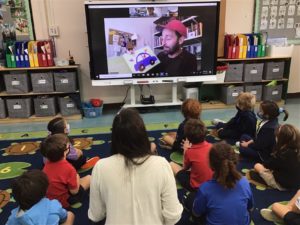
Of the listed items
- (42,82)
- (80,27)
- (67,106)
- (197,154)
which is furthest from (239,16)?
(197,154)

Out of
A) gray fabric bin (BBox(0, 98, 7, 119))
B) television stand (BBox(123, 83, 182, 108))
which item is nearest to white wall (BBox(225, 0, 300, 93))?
television stand (BBox(123, 83, 182, 108))

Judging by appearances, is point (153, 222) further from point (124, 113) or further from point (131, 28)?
point (131, 28)

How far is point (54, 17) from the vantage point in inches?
167

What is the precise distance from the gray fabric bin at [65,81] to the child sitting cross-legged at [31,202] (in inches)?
107

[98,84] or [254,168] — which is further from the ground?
[98,84]

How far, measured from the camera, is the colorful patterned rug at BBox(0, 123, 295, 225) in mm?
2184

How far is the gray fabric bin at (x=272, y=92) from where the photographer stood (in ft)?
15.2

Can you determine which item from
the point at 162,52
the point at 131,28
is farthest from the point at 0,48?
the point at 162,52

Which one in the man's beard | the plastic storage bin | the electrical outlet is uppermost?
the electrical outlet

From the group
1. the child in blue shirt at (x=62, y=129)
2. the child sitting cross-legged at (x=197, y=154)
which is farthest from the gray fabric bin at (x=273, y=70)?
the child in blue shirt at (x=62, y=129)

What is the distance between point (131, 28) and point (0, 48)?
1816 millimetres

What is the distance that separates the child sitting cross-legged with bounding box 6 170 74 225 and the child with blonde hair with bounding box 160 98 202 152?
4.68 feet

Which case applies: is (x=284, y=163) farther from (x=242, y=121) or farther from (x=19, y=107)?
(x=19, y=107)

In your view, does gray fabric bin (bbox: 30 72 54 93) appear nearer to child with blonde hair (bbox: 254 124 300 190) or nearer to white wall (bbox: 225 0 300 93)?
white wall (bbox: 225 0 300 93)
